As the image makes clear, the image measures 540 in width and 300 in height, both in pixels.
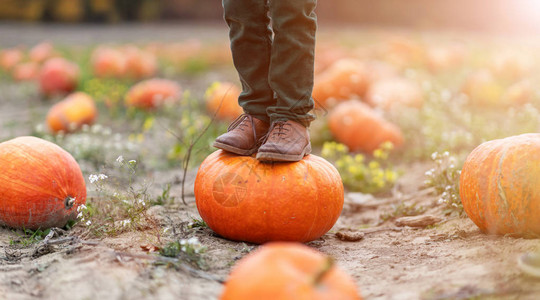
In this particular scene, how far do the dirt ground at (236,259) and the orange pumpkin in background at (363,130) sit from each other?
1.38m

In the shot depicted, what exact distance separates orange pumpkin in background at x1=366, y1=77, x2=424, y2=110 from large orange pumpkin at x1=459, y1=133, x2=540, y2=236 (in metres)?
2.58

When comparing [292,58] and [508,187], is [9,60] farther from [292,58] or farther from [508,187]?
[508,187]

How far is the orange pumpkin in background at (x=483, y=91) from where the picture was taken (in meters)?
5.36

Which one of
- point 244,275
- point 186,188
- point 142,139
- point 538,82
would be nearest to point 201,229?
point 186,188

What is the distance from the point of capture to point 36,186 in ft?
8.73

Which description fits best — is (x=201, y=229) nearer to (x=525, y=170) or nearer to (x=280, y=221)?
(x=280, y=221)

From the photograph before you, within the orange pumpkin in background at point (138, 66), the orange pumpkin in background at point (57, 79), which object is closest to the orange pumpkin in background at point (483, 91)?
the orange pumpkin in background at point (138, 66)

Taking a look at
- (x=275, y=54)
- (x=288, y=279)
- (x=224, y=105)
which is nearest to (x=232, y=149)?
A: (x=275, y=54)

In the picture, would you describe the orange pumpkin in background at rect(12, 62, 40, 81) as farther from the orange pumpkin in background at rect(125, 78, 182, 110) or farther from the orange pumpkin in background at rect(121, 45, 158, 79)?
the orange pumpkin in background at rect(125, 78, 182, 110)

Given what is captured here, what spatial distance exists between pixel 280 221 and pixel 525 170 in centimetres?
109

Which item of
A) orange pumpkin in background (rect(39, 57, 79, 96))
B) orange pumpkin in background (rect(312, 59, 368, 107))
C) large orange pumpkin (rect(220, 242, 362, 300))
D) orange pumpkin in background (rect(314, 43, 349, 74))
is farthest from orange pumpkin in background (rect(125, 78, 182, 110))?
large orange pumpkin (rect(220, 242, 362, 300))

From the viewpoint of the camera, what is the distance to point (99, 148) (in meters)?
4.21

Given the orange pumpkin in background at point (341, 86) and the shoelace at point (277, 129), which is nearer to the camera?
the shoelace at point (277, 129)

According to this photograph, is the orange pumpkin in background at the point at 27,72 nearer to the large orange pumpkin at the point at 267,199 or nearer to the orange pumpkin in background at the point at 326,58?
the orange pumpkin in background at the point at 326,58
